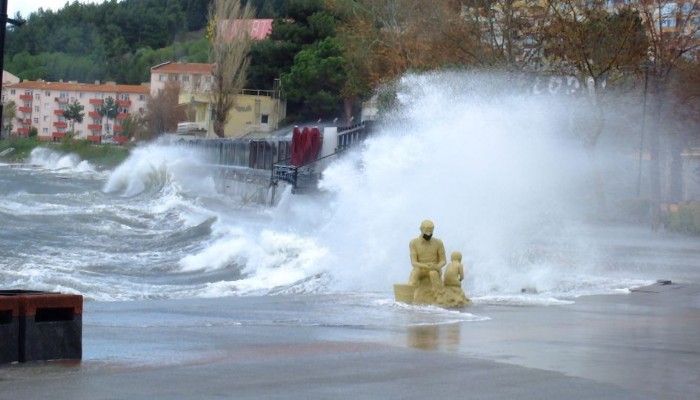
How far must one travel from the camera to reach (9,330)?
407 inches

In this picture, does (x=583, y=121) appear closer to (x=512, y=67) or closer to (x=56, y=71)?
(x=512, y=67)

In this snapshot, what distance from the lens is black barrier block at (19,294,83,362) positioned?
34.1 ft

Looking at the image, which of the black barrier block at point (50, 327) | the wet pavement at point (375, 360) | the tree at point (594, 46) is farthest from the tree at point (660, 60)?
the black barrier block at point (50, 327)

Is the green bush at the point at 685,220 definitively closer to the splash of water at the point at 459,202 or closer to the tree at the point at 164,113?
the splash of water at the point at 459,202

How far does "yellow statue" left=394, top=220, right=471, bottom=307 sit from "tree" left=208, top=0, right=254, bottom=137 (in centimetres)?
7176

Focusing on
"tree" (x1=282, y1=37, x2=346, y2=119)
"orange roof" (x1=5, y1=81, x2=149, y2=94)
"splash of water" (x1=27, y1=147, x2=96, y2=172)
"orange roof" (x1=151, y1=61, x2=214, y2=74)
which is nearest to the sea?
"tree" (x1=282, y1=37, x2=346, y2=119)

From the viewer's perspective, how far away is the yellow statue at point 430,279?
17.3 meters

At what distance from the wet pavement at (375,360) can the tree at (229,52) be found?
7382cm

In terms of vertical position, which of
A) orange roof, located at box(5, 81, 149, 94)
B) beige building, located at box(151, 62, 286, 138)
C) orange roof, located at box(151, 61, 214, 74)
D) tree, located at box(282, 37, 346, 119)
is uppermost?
orange roof, located at box(151, 61, 214, 74)

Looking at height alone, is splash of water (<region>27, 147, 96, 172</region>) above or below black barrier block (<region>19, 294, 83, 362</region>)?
below

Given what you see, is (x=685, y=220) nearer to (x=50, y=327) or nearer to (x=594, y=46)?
(x=594, y=46)

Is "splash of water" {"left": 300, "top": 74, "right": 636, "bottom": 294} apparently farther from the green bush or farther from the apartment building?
the apartment building

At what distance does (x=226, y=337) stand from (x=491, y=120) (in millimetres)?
16851

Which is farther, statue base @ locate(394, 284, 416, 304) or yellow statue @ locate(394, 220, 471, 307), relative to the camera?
statue base @ locate(394, 284, 416, 304)
